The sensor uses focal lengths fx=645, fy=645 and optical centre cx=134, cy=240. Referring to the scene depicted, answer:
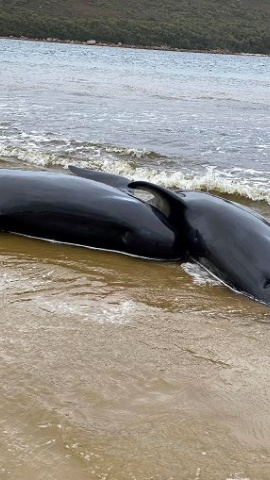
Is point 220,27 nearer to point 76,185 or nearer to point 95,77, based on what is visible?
point 95,77

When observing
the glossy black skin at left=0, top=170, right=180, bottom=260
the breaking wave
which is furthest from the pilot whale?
the breaking wave

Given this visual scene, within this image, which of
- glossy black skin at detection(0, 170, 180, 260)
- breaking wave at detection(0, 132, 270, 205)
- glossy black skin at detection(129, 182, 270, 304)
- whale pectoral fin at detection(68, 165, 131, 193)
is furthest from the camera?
breaking wave at detection(0, 132, 270, 205)

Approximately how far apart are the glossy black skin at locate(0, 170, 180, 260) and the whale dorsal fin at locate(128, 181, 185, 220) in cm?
13


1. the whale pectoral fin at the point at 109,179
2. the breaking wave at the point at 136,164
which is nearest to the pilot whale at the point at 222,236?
the whale pectoral fin at the point at 109,179

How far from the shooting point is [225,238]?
21.9ft

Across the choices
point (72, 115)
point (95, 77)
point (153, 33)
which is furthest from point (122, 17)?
point (72, 115)

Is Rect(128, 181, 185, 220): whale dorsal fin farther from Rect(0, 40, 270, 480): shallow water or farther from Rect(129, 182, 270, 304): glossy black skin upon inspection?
Rect(0, 40, 270, 480): shallow water

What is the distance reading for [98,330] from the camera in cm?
491

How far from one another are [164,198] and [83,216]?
93cm

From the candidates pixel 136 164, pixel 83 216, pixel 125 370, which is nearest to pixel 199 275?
pixel 83 216

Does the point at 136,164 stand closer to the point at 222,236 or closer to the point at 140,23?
the point at 222,236

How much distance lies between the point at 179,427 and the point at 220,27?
118 meters

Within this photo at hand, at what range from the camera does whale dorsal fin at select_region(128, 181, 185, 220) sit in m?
6.87

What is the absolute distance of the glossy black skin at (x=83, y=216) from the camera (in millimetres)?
7000
